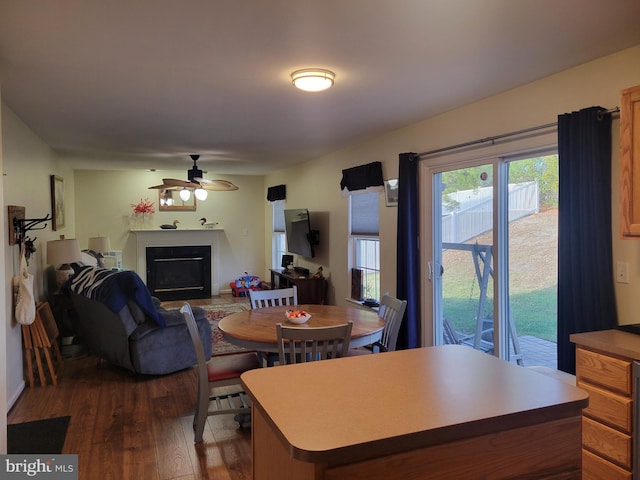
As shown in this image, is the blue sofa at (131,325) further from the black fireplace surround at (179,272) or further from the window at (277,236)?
the window at (277,236)

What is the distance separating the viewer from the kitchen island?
958 millimetres

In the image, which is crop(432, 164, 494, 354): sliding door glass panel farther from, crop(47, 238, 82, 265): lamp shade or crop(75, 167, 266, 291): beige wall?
crop(75, 167, 266, 291): beige wall

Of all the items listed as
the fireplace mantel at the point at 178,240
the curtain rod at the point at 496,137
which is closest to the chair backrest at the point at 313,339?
the curtain rod at the point at 496,137

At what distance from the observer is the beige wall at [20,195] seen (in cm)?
331

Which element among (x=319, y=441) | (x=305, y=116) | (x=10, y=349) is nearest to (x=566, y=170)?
(x=305, y=116)

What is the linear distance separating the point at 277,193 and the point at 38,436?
5429 millimetres

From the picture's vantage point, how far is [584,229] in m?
2.52

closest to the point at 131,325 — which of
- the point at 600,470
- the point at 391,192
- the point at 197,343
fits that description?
the point at 197,343

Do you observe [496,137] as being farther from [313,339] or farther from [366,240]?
[366,240]

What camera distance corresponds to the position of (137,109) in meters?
3.56

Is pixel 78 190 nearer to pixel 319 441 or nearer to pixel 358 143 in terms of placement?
pixel 358 143

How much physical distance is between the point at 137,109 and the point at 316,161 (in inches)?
124

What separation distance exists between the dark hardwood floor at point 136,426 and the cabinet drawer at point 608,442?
1.77 m

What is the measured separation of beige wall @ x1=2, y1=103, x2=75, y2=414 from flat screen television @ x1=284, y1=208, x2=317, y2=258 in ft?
10.2
